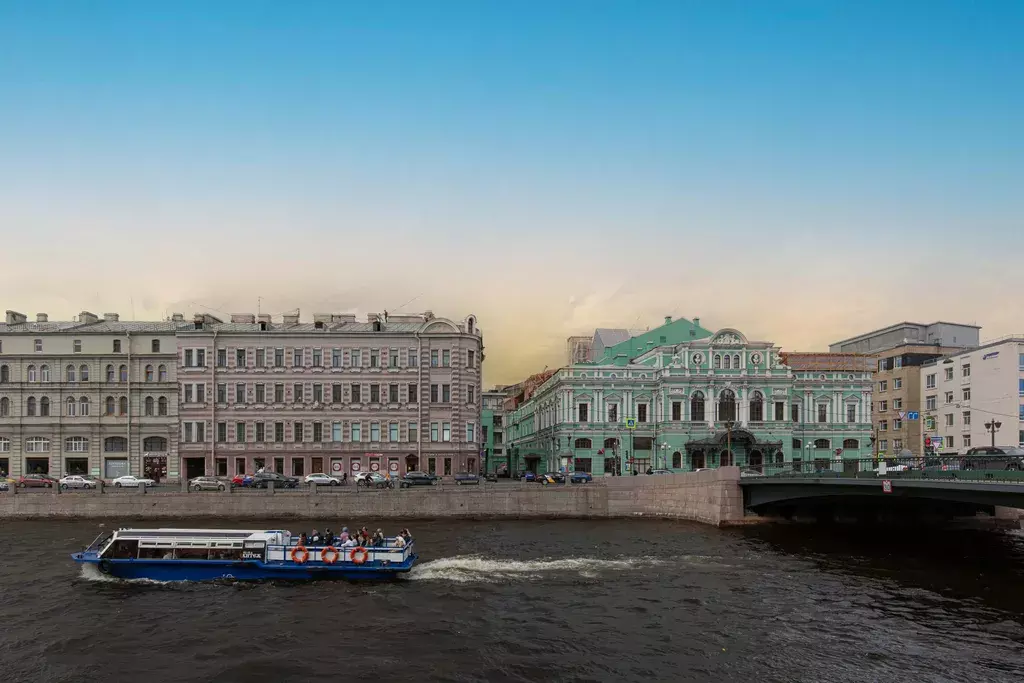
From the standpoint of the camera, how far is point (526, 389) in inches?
4707

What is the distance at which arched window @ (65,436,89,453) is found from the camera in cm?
7675

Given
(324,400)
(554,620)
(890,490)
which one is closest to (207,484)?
(324,400)

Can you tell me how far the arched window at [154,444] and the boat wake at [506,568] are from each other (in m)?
45.7

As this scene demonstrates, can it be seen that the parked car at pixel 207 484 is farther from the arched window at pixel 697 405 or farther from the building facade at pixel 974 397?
the building facade at pixel 974 397

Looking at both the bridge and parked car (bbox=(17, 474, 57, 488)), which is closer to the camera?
the bridge

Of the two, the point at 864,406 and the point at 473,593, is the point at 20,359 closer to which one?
the point at 473,593

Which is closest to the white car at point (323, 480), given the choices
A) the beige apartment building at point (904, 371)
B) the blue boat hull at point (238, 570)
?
the blue boat hull at point (238, 570)

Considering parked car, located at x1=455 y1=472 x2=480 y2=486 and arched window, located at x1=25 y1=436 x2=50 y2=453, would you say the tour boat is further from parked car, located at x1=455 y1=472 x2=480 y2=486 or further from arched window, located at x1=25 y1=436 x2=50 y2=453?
arched window, located at x1=25 y1=436 x2=50 y2=453

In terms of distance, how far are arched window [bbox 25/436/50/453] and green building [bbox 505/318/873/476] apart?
4854cm

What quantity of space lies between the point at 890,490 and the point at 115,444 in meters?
66.0

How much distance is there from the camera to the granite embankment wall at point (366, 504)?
6075 cm

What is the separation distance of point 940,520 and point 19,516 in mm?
67233

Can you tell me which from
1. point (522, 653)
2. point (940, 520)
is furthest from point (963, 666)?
point (940, 520)

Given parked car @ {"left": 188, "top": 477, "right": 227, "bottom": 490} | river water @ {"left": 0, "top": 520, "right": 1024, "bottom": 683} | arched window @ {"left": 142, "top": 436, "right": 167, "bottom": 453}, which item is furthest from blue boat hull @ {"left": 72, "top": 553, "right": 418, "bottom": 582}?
arched window @ {"left": 142, "top": 436, "right": 167, "bottom": 453}
